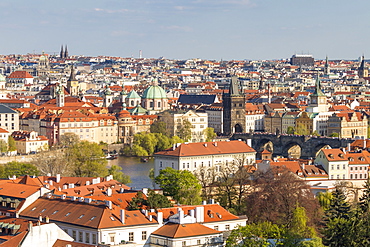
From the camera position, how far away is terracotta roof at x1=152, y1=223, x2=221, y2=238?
32906 mm

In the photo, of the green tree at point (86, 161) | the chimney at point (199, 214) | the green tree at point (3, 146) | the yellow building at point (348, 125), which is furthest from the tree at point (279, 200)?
the yellow building at point (348, 125)

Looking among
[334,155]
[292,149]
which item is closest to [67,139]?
[292,149]

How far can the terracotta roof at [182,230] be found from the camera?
32906 mm

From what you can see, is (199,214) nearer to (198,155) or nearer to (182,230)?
(182,230)

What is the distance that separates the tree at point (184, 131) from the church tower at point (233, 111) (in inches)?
282

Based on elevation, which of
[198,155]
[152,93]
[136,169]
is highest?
[152,93]

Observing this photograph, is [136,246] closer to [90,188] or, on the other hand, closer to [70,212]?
[70,212]

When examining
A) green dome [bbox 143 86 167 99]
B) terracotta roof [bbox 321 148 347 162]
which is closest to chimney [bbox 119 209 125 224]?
terracotta roof [bbox 321 148 347 162]

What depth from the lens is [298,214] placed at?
127 ft

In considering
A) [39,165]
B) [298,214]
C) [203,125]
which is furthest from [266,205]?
[203,125]

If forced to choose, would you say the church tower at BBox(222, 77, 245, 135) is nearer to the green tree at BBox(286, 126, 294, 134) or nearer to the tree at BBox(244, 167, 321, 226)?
the green tree at BBox(286, 126, 294, 134)

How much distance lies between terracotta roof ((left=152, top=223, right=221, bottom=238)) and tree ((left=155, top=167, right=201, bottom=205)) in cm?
816

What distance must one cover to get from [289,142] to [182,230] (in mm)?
55022

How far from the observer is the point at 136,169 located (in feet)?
233
